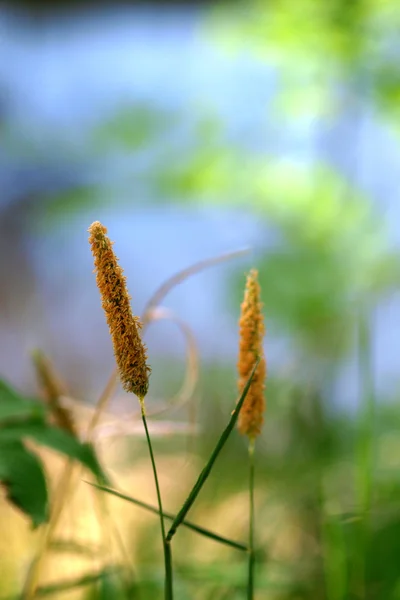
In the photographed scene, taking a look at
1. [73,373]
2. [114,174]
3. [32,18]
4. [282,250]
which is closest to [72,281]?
[73,373]

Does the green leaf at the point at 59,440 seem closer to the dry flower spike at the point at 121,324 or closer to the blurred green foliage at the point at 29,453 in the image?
the blurred green foliage at the point at 29,453

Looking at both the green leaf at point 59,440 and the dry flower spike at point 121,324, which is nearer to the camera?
the dry flower spike at point 121,324

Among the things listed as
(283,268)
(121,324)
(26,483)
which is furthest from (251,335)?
(283,268)

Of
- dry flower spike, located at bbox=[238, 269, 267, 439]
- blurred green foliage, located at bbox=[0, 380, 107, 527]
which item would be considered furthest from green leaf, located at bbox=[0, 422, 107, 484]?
dry flower spike, located at bbox=[238, 269, 267, 439]

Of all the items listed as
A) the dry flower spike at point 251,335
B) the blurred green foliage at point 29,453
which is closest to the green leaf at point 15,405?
the blurred green foliage at point 29,453

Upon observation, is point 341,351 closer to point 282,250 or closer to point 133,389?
point 282,250

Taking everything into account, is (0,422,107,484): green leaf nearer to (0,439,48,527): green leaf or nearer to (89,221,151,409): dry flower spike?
(0,439,48,527): green leaf
